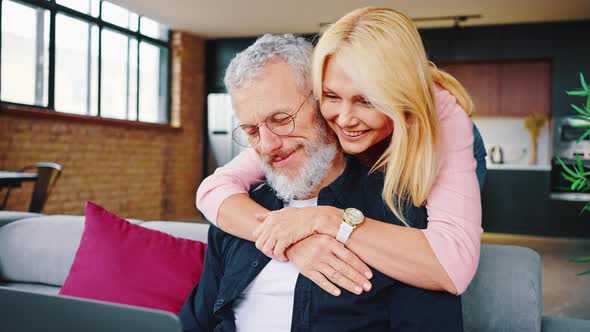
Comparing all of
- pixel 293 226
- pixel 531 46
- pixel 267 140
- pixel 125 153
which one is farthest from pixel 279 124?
pixel 531 46

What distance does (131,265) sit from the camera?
5.18ft

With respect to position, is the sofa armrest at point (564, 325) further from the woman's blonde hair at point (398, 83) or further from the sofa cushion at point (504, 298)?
the woman's blonde hair at point (398, 83)

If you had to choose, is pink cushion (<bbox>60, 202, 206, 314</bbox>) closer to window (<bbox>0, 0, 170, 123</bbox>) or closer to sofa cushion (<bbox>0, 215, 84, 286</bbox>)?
sofa cushion (<bbox>0, 215, 84, 286</bbox>)

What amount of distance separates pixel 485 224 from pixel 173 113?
4.81 meters

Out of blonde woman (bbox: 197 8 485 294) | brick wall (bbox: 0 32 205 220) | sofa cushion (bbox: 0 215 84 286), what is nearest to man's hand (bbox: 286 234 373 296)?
blonde woman (bbox: 197 8 485 294)

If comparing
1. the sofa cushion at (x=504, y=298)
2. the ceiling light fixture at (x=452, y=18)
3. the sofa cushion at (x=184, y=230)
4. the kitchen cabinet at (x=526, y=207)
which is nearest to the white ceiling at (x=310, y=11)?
the ceiling light fixture at (x=452, y=18)

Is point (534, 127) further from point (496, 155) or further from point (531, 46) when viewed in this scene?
point (531, 46)

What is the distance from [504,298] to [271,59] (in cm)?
86

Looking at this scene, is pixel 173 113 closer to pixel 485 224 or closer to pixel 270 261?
pixel 485 224

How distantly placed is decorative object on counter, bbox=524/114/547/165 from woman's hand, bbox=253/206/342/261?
7082 millimetres

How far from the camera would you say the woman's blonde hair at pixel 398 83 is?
1.13 metres

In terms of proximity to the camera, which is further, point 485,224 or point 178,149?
point 178,149

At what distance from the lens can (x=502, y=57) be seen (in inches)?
293

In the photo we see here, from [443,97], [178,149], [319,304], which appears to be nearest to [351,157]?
[443,97]
